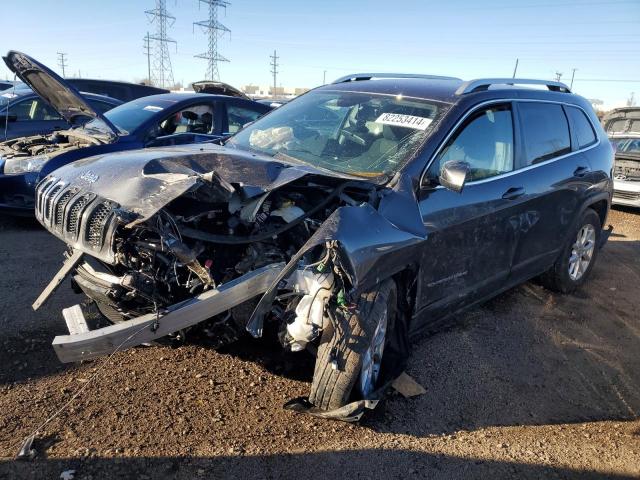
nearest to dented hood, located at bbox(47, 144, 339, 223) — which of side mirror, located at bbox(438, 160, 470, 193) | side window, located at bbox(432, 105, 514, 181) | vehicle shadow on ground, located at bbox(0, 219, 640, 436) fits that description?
side mirror, located at bbox(438, 160, 470, 193)

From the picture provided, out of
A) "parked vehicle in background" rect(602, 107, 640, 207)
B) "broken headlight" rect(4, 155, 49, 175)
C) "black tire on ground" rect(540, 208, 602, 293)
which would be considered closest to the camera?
"black tire on ground" rect(540, 208, 602, 293)

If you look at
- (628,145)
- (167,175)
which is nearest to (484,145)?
(167,175)

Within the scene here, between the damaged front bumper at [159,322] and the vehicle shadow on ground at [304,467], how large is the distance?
517mm

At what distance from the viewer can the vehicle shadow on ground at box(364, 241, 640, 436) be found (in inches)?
124

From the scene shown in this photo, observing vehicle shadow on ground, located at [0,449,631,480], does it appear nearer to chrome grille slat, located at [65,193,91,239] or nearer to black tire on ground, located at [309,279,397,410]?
black tire on ground, located at [309,279,397,410]

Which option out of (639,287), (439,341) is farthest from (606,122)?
(439,341)

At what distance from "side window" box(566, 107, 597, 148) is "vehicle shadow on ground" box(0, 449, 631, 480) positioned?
3.24 m

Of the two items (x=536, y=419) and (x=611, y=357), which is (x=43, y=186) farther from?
(x=611, y=357)

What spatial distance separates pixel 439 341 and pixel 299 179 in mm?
1917

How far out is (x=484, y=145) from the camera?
366 cm

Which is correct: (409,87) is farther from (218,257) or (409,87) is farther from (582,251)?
(582,251)

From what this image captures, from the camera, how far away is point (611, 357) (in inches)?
161

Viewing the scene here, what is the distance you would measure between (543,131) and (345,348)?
2.83 m

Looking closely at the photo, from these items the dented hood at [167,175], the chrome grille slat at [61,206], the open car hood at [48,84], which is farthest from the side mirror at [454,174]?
the open car hood at [48,84]
